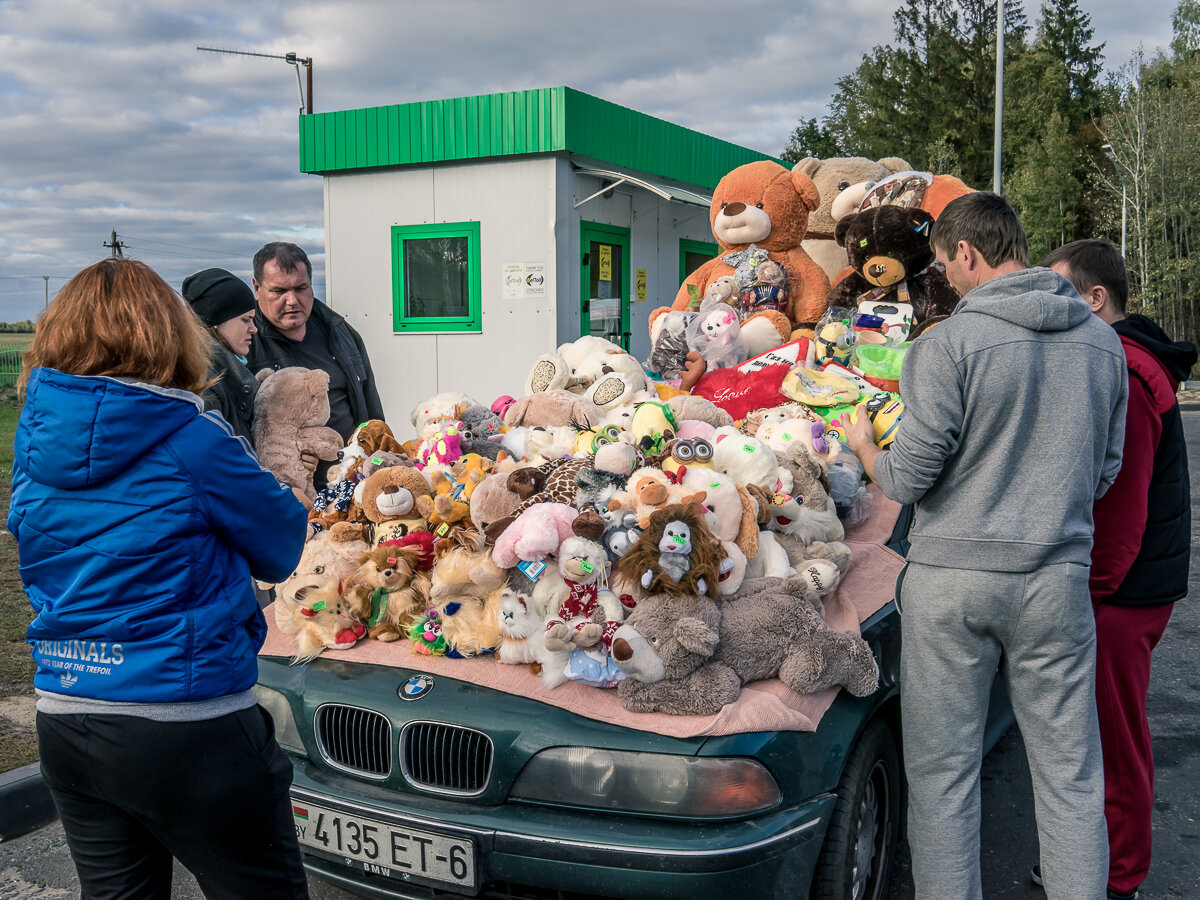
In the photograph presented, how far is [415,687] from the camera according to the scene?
253 centimetres

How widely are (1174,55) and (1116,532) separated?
1779 inches

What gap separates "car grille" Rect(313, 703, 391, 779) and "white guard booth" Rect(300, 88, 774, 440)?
757cm

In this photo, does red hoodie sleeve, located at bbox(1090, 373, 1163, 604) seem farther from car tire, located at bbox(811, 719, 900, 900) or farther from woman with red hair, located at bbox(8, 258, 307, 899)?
woman with red hair, located at bbox(8, 258, 307, 899)

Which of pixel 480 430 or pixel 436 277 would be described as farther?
pixel 436 277

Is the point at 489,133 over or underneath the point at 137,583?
over

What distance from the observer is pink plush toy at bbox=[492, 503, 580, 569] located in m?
2.68

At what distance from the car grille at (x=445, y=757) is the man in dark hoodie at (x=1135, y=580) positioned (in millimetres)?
1847

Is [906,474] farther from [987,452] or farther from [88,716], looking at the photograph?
[88,716]

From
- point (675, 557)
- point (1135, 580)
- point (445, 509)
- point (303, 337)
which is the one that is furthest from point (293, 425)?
point (1135, 580)

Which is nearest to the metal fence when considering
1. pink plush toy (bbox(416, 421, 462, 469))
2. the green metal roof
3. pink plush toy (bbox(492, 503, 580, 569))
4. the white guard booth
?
the white guard booth

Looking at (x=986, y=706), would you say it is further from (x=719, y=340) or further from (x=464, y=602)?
(x=719, y=340)

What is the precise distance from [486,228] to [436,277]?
94cm

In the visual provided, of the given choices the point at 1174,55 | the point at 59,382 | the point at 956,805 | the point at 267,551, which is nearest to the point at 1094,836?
the point at 956,805

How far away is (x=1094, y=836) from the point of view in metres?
2.39
